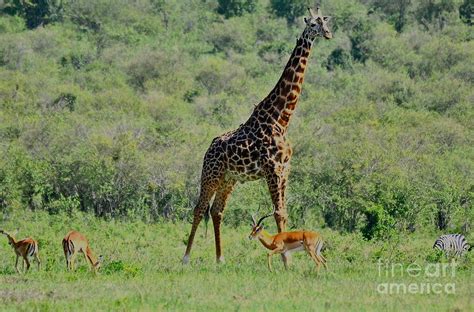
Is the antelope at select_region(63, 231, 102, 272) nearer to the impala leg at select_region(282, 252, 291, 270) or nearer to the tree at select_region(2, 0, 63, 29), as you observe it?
the impala leg at select_region(282, 252, 291, 270)

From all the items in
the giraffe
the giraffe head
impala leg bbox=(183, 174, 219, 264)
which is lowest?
impala leg bbox=(183, 174, 219, 264)

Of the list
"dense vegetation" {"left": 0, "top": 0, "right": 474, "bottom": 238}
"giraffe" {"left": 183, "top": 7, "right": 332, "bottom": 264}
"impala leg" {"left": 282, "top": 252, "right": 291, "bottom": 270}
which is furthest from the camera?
"dense vegetation" {"left": 0, "top": 0, "right": 474, "bottom": 238}

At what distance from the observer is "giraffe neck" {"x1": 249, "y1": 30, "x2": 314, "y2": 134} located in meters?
14.6

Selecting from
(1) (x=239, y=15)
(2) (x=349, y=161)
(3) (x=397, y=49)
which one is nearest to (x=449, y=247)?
(2) (x=349, y=161)

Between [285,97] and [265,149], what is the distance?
0.95 metres

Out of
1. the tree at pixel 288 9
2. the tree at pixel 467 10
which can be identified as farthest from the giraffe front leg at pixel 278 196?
the tree at pixel 288 9

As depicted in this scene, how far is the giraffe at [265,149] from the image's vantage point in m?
14.1

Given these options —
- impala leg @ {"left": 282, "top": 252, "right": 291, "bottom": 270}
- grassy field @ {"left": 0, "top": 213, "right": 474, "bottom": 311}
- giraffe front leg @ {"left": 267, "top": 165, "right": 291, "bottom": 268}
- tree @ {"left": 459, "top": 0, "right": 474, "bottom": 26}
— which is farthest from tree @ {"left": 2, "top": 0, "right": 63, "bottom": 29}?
impala leg @ {"left": 282, "top": 252, "right": 291, "bottom": 270}

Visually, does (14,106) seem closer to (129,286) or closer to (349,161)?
(349,161)

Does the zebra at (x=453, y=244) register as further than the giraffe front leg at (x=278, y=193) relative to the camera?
Yes

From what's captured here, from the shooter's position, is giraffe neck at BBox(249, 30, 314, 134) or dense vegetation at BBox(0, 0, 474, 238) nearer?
giraffe neck at BBox(249, 30, 314, 134)

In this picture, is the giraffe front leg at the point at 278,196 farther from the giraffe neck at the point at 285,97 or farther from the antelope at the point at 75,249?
the antelope at the point at 75,249

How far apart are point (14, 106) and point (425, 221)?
23.5 m

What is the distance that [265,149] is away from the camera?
14250mm
